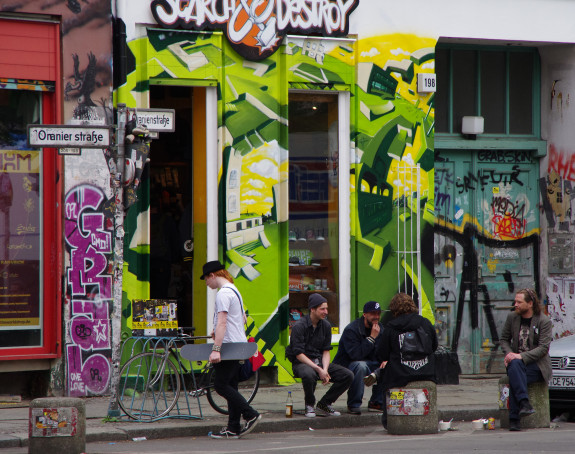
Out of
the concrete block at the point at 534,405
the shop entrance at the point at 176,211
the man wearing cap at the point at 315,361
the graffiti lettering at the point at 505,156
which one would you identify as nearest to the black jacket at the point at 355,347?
the man wearing cap at the point at 315,361

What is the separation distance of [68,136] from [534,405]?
5.63 meters

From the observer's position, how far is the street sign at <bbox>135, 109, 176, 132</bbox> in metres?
11.0

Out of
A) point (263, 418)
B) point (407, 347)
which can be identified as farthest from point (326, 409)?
point (407, 347)

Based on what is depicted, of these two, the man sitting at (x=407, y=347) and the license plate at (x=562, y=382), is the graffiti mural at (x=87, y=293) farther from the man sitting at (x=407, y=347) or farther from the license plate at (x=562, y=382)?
the license plate at (x=562, y=382)

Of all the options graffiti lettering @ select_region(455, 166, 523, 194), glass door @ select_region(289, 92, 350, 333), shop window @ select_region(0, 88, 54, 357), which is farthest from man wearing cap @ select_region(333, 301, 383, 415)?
graffiti lettering @ select_region(455, 166, 523, 194)

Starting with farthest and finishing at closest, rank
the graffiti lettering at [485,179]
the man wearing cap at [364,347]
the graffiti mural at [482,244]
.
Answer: the graffiti lettering at [485,179], the graffiti mural at [482,244], the man wearing cap at [364,347]

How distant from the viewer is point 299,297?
→ 46.8 feet

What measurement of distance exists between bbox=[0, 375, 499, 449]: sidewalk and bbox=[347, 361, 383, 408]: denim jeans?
6.5 inches

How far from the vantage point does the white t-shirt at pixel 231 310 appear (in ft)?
35.1

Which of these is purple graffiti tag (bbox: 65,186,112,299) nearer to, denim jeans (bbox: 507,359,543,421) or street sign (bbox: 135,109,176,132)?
street sign (bbox: 135,109,176,132)

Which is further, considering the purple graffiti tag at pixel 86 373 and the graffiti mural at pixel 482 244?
the graffiti mural at pixel 482 244

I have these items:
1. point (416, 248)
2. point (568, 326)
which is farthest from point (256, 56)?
point (568, 326)

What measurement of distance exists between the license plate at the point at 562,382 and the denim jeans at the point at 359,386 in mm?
1949

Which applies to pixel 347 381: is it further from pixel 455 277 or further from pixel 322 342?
pixel 455 277
